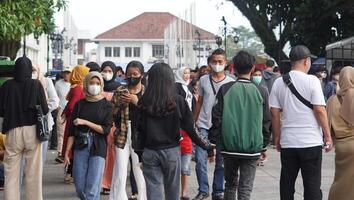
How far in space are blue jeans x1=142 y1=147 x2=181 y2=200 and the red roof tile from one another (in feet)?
395

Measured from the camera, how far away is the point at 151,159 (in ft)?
22.1

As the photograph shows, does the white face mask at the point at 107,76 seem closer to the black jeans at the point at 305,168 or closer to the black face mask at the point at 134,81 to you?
the black face mask at the point at 134,81

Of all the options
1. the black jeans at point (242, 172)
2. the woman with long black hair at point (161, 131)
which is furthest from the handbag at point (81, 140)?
the woman with long black hair at point (161, 131)

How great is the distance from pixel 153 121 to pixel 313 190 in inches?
79.5

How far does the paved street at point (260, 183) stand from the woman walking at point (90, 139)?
1.97m

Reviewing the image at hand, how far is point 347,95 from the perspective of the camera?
741 cm

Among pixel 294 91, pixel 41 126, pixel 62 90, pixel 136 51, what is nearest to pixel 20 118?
pixel 41 126

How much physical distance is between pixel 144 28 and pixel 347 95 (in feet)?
408

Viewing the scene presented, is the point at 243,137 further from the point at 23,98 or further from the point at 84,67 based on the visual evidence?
the point at 84,67

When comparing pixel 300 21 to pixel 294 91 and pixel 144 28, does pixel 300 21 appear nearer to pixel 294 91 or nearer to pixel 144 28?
pixel 294 91

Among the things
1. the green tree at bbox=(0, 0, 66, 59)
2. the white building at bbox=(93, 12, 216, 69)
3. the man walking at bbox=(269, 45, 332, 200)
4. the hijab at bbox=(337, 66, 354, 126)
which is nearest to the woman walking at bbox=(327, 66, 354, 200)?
the hijab at bbox=(337, 66, 354, 126)

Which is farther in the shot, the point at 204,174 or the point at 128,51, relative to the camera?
the point at 128,51

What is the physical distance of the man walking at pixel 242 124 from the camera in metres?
7.42

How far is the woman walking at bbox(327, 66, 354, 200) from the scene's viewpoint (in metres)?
7.42
